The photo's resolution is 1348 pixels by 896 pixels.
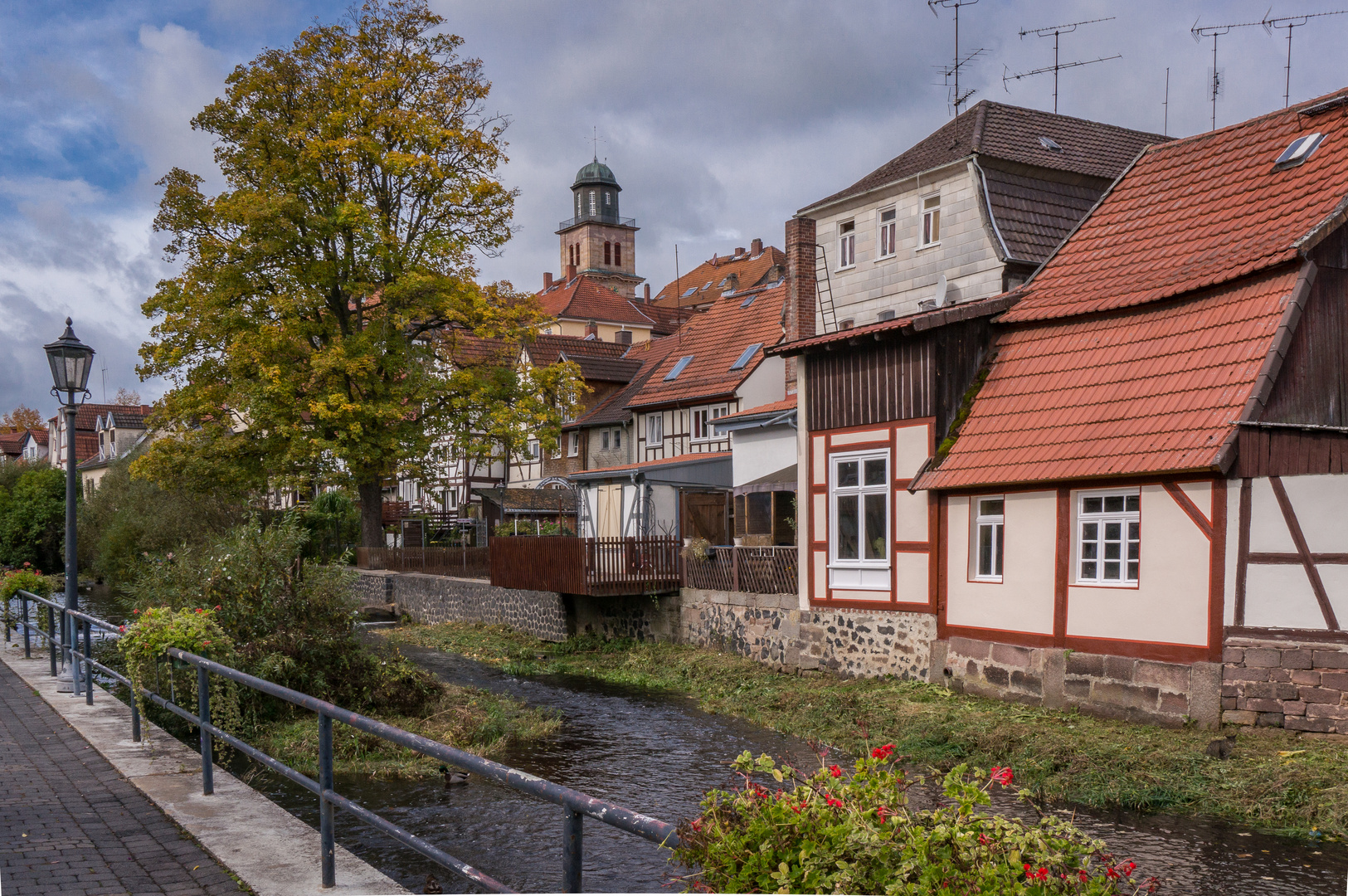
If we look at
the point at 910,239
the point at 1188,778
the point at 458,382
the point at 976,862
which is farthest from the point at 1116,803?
the point at 458,382

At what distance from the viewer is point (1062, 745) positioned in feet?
40.7

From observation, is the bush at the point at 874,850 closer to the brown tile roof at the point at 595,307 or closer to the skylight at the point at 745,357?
the skylight at the point at 745,357

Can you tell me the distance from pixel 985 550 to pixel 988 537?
0.69 feet

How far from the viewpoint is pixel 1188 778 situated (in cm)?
1105

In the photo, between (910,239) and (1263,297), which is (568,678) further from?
(1263,297)

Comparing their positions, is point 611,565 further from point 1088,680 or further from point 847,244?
point 1088,680

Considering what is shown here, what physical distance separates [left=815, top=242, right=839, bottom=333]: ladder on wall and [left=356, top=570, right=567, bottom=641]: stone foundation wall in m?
8.97

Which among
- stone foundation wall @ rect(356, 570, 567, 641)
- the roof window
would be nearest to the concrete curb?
stone foundation wall @ rect(356, 570, 567, 641)

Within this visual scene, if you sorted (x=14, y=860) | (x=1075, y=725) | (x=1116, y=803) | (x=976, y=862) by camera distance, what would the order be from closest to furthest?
(x=976, y=862) < (x=14, y=860) < (x=1116, y=803) < (x=1075, y=725)

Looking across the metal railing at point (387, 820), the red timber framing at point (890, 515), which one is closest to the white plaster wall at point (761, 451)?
the red timber framing at point (890, 515)

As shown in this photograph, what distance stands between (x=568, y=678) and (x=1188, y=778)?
1227cm

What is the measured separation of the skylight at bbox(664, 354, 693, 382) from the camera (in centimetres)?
4173

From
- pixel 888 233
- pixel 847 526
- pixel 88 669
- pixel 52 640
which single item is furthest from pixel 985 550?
pixel 52 640

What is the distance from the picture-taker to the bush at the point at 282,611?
13.3m
